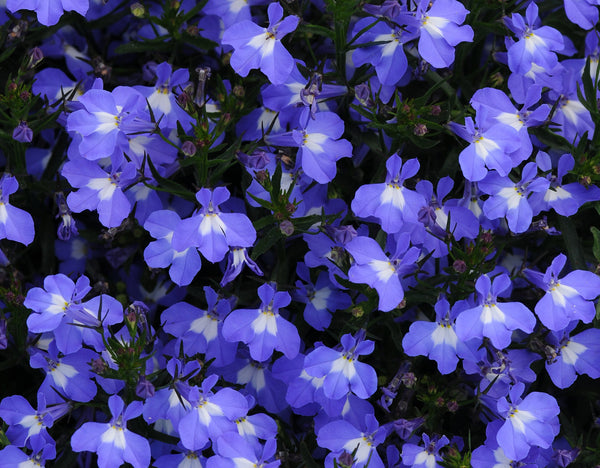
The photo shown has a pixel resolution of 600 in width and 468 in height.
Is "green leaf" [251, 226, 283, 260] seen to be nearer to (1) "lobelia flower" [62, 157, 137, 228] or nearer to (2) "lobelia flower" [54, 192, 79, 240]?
(1) "lobelia flower" [62, 157, 137, 228]

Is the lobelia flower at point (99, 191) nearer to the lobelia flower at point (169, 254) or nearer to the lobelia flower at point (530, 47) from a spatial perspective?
the lobelia flower at point (169, 254)

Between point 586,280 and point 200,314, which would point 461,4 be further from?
point 200,314

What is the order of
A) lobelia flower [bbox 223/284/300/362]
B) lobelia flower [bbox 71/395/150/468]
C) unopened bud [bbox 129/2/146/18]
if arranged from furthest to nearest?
unopened bud [bbox 129/2/146/18] → lobelia flower [bbox 223/284/300/362] → lobelia flower [bbox 71/395/150/468]

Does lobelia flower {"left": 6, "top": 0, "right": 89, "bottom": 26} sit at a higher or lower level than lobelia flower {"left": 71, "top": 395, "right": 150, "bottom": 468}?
higher

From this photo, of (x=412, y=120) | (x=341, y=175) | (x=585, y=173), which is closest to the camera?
(x=412, y=120)

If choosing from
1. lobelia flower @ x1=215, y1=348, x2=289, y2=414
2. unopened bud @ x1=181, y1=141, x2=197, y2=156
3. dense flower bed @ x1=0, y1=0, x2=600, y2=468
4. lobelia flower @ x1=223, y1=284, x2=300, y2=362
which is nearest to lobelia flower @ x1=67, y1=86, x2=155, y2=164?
dense flower bed @ x1=0, y1=0, x2=600, y2=468

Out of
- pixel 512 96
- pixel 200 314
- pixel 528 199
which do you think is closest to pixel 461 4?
pixel 512 96
